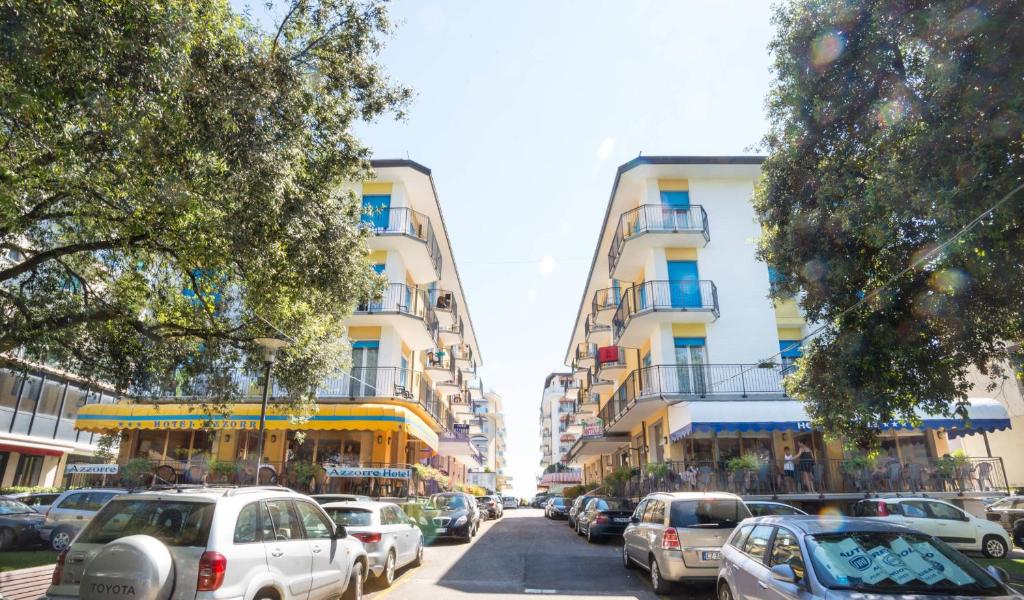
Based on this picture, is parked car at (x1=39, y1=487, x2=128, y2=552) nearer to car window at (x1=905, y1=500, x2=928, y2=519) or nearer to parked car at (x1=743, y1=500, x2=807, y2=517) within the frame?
parked car at (x1=743, y1=500, x2=807, y2=517)

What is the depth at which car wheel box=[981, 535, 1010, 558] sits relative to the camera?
13914 mm

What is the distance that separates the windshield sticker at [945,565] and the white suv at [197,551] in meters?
6.44

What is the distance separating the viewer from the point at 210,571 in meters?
5.18

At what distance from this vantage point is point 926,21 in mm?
7891

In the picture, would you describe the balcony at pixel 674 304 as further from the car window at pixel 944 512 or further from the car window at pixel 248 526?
the car window at pixel 248 526

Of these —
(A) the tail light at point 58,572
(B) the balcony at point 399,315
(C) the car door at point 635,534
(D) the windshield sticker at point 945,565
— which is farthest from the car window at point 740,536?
(B) the balcony at point 399,315

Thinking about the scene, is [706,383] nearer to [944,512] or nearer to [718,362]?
[718,362]

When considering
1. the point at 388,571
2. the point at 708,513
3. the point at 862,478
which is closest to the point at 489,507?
the point at 862,478

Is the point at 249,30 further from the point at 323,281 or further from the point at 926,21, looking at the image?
the point at 926,21

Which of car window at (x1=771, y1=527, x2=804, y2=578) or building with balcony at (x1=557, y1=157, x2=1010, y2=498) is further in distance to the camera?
building with balcony at (x1=557, y1=157, x2=1010, y2=498)

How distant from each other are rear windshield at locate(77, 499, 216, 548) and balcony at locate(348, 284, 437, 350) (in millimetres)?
16328

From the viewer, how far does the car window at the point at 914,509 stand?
14.0 metres

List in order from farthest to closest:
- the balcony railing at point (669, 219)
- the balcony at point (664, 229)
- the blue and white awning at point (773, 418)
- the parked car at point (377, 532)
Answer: the balcony railing at point (669, 219) < the balcony at point (664, 229) < the blue and white awning at point (773, 418) < the parked car at point (377, 532)

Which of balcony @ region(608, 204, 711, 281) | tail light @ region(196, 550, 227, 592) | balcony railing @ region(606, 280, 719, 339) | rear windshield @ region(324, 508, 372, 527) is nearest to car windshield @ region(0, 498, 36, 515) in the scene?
rear windshield @ region(324, 508, 372, 527)
